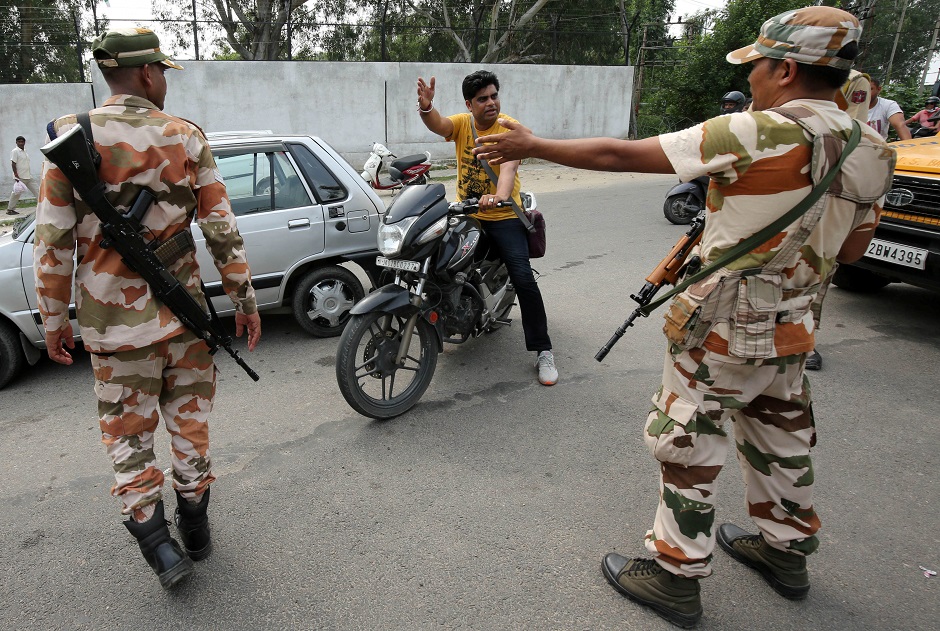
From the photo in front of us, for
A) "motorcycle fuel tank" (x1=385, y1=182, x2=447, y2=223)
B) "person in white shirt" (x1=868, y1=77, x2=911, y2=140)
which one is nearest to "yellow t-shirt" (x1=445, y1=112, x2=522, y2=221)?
"motorcycle fuel tank" (x1=385, y1=182, x2=447, y2=223)

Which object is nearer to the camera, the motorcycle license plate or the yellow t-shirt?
the motorcycle license plate

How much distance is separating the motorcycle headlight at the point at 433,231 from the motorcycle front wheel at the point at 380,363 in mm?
465

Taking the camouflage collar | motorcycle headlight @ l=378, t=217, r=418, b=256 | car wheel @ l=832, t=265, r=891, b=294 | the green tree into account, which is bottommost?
car wheel @ l=832, t=265, r=891, b=294

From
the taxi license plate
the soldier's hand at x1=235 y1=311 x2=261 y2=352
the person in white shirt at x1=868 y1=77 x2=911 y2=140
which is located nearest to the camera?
the soldier's hand at x1=235 y1=311 x2=261 y2=352

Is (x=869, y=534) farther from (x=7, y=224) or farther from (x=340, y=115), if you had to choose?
(x=340, y=115)

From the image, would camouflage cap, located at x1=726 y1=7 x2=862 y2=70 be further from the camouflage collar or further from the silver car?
the silver car

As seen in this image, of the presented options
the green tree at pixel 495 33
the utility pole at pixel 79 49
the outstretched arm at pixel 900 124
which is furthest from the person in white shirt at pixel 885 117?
the utility pole at pixel 79 49

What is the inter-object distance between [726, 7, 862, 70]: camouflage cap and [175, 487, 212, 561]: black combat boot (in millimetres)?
2550

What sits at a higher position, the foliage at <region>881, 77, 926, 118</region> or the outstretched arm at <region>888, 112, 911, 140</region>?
A: the foliage at <region>881, 77, 926, 118</region>

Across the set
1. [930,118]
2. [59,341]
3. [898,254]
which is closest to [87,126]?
[59,341]

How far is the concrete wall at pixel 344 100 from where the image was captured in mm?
14719

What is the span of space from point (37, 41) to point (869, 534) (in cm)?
1907

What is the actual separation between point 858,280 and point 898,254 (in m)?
1.21

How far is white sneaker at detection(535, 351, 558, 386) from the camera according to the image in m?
4.04
